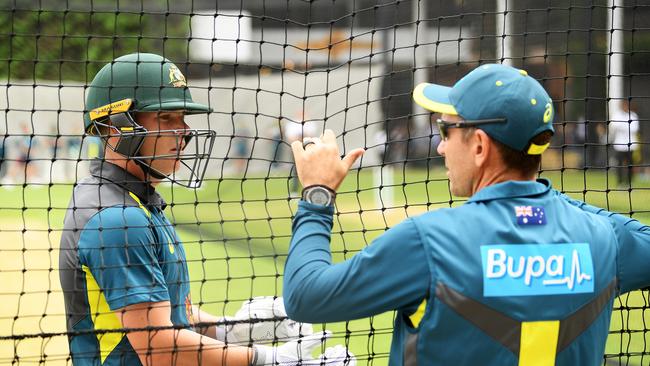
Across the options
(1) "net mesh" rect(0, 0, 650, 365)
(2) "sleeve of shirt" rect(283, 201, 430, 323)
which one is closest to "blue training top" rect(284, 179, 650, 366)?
(2) "sleeve of shirt" rect(283, 201, 430, 323)

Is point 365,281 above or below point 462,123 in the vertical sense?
below

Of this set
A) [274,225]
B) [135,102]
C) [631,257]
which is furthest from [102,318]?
[274,225]

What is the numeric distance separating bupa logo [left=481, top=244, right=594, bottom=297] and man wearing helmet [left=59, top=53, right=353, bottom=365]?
1.13 meters

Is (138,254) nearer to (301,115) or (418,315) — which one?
(418,315)

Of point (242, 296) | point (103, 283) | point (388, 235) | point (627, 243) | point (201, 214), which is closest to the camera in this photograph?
point (388, 235)

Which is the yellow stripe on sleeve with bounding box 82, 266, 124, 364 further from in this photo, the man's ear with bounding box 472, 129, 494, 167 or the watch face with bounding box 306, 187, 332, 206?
the man's ear with bounding box 472, 129, 494, 167

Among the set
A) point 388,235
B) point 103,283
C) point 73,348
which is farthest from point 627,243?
point 73,348

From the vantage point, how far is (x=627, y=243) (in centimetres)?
267

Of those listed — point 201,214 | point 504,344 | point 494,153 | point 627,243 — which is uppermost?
point 494,153

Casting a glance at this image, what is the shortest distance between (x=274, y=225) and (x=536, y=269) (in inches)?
417

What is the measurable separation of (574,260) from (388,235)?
1.77ft

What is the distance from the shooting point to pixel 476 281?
2.34 meters

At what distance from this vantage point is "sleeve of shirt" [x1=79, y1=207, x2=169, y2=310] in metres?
3.02

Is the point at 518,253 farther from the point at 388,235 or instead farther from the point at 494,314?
the point at 388,235
